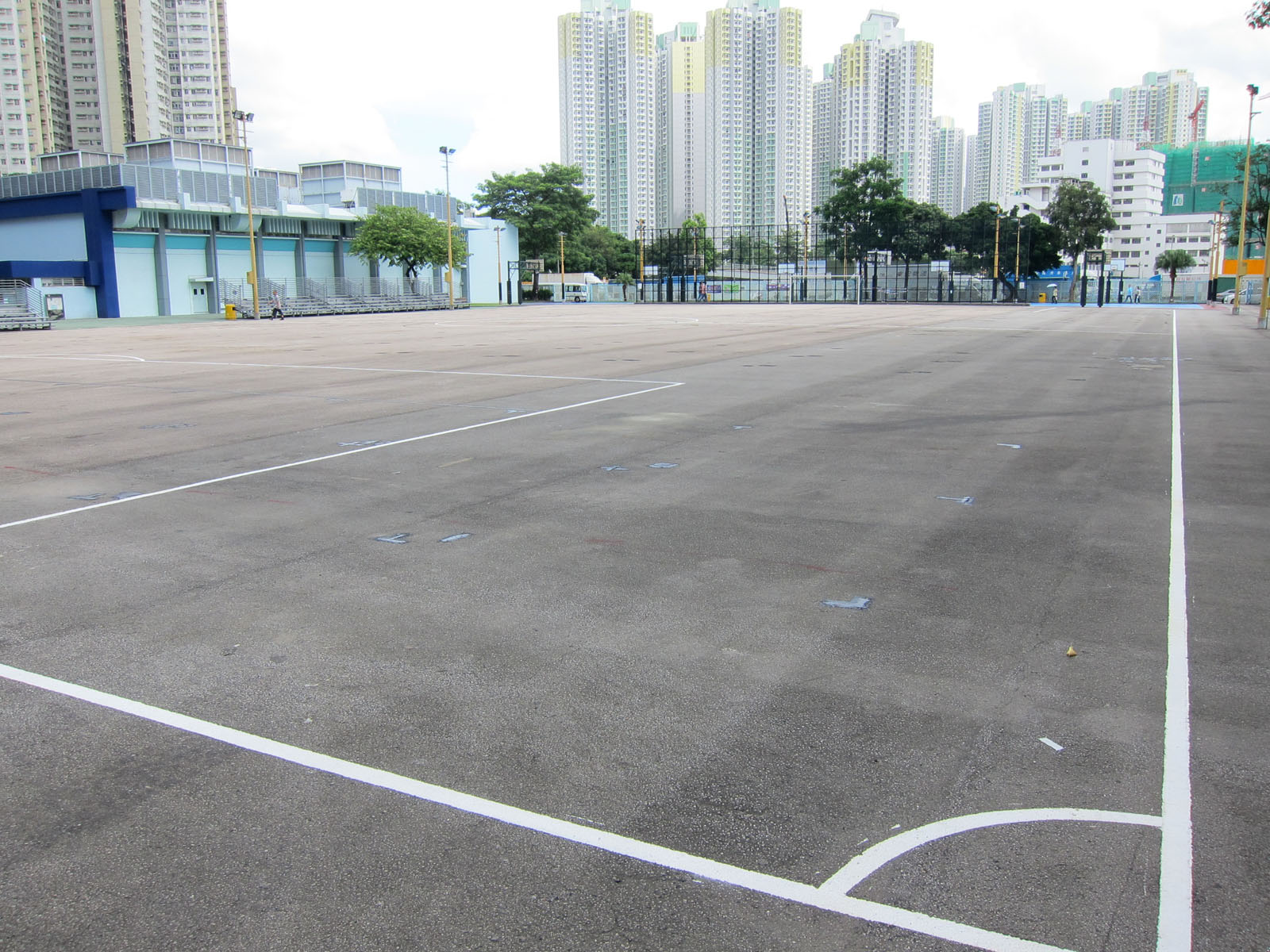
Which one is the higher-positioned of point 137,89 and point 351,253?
point 137,89

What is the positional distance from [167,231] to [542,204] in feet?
156

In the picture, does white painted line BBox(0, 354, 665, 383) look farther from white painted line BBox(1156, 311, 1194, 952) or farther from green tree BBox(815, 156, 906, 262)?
green tree BBox(815, 156, 906, 262)

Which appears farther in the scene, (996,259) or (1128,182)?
(1128,182)

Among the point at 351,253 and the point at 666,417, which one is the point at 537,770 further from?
the point at 351,253

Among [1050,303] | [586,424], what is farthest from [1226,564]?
[1050,303]

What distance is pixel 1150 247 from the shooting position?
186 meters

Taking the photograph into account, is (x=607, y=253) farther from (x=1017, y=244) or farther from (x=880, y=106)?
(x=880, y=106)

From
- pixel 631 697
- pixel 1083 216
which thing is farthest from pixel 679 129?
pixel 631 697

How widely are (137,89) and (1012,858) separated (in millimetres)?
186097

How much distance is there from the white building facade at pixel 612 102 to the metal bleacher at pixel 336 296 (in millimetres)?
89260

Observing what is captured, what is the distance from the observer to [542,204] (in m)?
112

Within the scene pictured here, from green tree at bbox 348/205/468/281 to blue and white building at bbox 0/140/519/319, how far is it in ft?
9.53

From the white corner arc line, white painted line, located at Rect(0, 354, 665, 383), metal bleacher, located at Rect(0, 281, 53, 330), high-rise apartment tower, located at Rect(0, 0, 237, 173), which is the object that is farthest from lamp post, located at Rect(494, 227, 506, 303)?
the white corner arc line

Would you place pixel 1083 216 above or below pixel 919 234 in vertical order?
above
